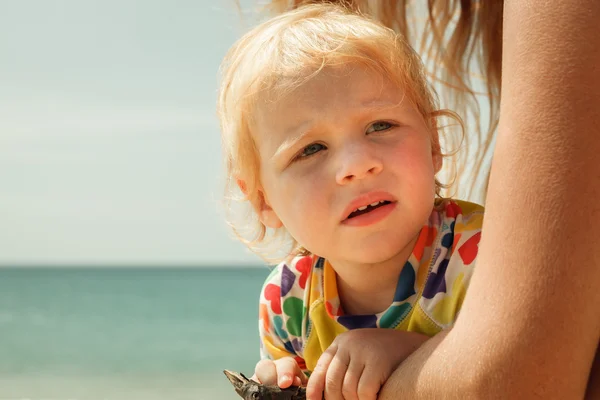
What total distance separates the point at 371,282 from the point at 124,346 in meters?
20.4

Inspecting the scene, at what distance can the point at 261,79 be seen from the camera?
210cm

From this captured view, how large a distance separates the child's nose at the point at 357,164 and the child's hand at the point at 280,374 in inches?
20.5

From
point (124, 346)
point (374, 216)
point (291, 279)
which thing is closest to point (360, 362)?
point (374, 216)

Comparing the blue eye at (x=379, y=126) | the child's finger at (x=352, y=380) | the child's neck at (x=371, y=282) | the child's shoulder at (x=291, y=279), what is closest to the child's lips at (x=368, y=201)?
the blue eye at (x=379, y=126)

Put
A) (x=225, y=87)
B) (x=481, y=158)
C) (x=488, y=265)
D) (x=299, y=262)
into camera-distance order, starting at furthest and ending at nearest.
Answer: (x=481, y=158), (x=299, y=262), (x=225, y=87), (x=488, y=265)

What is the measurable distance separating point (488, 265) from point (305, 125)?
792mm

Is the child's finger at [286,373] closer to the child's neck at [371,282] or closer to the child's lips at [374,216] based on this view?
the child's neck at [371,282]

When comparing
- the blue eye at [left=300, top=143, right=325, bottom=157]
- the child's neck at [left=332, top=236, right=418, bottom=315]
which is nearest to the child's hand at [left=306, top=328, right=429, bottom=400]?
the child's neck at [left=332, top=236, right=418, bottom=315]

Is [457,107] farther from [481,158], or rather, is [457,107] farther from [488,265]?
[488,265]

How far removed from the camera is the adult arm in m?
1.17

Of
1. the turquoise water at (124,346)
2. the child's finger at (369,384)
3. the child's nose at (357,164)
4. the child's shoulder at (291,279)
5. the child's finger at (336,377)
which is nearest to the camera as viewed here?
the child's finger at (369,384)

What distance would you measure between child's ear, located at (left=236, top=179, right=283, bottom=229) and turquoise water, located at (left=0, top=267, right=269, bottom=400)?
A: 34.9ft

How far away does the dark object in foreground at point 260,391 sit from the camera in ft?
6.04

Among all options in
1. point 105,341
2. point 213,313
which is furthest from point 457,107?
point 213,313
